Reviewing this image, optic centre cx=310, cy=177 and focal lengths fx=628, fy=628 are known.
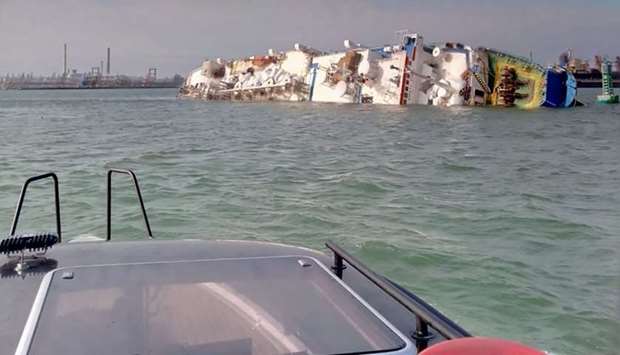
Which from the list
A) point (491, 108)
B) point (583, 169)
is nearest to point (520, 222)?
Answer: point (583, 169)

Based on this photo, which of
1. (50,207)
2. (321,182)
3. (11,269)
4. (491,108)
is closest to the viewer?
(11,269)

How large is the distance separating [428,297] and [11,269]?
349cm

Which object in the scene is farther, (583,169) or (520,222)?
(583,169)

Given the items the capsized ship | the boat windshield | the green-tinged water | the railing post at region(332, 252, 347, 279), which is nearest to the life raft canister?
the boat windshield

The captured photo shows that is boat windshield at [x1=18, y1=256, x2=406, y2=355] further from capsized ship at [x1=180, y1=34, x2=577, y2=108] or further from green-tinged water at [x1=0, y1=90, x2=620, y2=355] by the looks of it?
capsized ship at [x1=180, y1=34, x2=577, y2=108]

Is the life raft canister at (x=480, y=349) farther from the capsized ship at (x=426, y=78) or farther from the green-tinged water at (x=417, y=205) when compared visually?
the capsized ship at (x=426, y=78)

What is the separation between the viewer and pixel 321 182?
10.6 m

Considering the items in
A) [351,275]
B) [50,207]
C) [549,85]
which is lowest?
[50,207]

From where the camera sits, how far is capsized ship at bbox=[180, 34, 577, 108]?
110ft

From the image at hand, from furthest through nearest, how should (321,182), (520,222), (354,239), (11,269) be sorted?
(321,182) < (520,222) < (354,239) < (11,269)

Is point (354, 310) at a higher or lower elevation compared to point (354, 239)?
higher

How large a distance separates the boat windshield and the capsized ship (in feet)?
109

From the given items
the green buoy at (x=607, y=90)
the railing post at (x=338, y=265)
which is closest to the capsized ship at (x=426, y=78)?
the green buoy at (x=607, y=90)

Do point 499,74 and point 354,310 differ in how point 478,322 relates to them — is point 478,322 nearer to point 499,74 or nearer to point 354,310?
point 354,310
